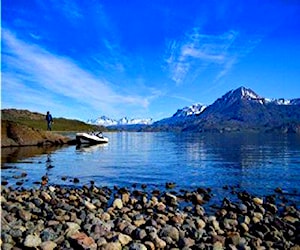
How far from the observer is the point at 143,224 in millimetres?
16406

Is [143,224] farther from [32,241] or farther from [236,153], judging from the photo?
[236,153]

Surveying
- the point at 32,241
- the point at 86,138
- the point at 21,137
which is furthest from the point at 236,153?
the point at 32,241

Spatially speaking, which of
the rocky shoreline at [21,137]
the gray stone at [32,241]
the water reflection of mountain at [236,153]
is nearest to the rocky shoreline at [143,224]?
the gray stone at [32,241]

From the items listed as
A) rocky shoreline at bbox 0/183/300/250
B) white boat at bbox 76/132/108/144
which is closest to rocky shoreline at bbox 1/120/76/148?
white boat at bbox 76/132/108/144

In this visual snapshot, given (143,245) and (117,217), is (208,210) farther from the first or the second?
(143,245)

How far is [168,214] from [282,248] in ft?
18.9

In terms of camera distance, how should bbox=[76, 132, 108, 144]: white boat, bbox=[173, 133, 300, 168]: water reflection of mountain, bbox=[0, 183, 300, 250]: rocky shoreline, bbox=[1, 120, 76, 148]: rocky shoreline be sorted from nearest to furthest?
bbox=[0, 183, 300, 250]: rocky shoreline < bbox=[173, 133, 300, 168]: water reflection of mountain < bbox=[1, 120, 76, 148]: rocky shoreline < bbox=[76, 132, 108, 144]: white boat

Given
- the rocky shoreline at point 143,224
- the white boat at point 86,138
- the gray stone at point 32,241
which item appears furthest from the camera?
the white boat at point 86,138

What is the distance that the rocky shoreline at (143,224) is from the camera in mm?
13578

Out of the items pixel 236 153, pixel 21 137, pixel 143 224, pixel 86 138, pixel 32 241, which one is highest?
pixel 21 137

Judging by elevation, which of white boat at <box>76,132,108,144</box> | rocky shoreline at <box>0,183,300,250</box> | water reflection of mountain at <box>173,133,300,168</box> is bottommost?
rocky shoreline at <box>0,183,300,250</box>

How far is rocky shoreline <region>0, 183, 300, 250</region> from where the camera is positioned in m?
13.6

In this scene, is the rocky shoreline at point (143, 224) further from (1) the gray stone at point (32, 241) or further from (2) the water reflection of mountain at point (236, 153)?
(2) the water reflection of mountain at point (236, 153)

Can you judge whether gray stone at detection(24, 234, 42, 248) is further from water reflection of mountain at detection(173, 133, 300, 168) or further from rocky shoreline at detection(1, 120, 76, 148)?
rocky shoreline at detection(1, 120, 76, 148)
